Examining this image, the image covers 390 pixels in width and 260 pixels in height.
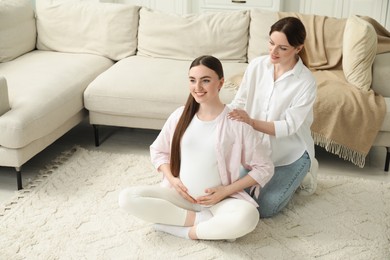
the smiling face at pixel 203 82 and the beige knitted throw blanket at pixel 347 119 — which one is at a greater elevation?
the smiling face at pixel 203 82

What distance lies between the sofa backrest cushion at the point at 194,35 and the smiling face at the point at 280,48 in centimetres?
128

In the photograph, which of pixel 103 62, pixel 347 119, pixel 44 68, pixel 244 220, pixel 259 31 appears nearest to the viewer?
pixel 244 220

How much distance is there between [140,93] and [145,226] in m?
0.97

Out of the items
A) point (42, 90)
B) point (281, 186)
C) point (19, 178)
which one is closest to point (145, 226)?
point (281, 186)

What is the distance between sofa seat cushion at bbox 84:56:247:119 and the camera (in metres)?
3.27

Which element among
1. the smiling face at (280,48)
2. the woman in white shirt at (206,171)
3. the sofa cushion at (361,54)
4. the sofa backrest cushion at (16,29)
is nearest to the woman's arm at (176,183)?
the woman in white shirt at (206,171)

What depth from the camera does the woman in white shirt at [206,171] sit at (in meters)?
2.35

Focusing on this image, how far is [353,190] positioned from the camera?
2924mm

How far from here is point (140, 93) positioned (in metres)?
3.29

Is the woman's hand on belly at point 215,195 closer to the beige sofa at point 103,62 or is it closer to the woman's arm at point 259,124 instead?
the woman's arm at point 259,124

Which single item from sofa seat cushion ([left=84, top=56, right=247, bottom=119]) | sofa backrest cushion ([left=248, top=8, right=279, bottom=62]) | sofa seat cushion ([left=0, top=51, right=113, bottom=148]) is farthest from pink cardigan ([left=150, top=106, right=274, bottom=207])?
sofa backrest cushion ([left=248, top=8, right=279, bottom=62])

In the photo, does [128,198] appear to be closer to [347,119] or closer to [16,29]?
[347,119]

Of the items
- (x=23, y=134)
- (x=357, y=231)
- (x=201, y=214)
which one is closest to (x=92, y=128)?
(x=23, y=134)

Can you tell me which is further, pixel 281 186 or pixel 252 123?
pixel 281 186
